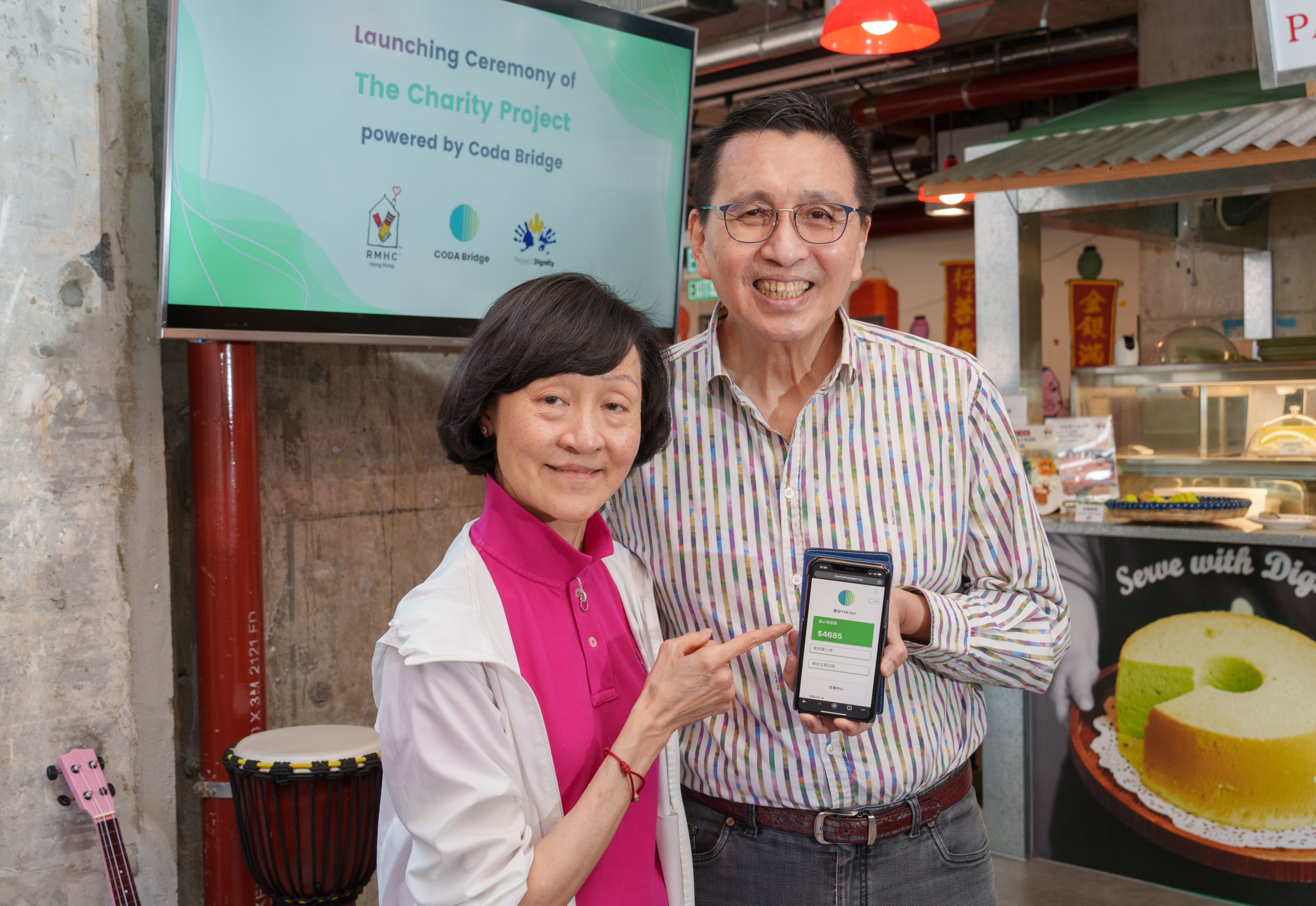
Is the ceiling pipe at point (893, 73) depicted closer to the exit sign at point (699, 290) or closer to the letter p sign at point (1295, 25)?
the exit sign at point (699, 290)

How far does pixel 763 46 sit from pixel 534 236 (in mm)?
4568

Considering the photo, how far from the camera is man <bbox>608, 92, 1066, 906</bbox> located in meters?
1.52

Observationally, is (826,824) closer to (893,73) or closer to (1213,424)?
(1213,424)

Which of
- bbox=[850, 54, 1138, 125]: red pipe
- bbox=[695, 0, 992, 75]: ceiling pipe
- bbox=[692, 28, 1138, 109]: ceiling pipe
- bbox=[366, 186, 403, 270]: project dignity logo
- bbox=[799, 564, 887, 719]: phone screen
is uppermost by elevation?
bbox=[692, 28, 1138, 109]: ceiling pipe

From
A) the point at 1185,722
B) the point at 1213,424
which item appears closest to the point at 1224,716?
the point at 1185,722

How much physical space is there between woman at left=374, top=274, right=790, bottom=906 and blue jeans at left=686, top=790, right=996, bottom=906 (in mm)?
100

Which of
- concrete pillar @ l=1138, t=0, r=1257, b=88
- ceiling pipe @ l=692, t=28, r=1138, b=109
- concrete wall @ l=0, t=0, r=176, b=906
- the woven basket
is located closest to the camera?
concrete wall @ l=0, t=0, r=176, b=906

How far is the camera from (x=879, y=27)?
396 centimetres

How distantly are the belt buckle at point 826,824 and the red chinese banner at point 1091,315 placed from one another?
1047 centimetres

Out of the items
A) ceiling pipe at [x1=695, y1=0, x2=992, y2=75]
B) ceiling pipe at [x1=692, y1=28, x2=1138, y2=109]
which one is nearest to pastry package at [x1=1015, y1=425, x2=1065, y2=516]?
ceiling pipe at [x1=695, y1=0, x2=992, y2=75]

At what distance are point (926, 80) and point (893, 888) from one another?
922cm

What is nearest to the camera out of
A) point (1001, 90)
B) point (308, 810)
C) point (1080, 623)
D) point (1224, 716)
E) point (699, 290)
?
point (308, 810)

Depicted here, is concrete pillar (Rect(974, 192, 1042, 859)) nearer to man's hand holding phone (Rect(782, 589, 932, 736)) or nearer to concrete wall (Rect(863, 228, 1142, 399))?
man's hand holding phone (Rect(782, 589, 932, 736))

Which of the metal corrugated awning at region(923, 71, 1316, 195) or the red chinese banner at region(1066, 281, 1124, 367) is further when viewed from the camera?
the red chinese banner at region(1066, 281, 1124, 367)
